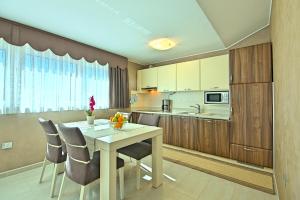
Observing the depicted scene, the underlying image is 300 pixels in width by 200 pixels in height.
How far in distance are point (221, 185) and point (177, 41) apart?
2.70m

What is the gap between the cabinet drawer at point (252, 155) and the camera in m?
2.51

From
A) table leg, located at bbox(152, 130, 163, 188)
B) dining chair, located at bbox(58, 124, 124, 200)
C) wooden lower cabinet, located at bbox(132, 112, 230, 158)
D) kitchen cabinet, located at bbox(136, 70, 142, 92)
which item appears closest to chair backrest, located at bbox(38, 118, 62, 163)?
dining chair, located at bbox(58, 124, 124, 200)

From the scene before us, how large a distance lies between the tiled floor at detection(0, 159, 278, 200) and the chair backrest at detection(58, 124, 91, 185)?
586 millimetres

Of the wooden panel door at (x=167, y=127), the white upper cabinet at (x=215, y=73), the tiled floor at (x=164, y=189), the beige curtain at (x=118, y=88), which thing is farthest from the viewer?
the beige curtain at (x=118, y=88)

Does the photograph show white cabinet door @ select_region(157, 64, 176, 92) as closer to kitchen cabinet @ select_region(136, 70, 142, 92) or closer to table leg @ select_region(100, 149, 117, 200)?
kitchen cabinet @ select_region(136, 70, 142, 92)

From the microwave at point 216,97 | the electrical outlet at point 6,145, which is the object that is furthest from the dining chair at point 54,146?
the microwave at point 216,97

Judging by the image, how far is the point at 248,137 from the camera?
268 centimetres

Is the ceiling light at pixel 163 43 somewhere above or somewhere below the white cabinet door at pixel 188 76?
above

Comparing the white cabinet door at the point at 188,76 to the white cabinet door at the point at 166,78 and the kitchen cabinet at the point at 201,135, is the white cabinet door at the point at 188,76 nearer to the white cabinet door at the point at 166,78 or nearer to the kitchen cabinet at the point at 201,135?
the white cabinet door at the point at 166,78

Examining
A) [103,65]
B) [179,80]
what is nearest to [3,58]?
[103,65]

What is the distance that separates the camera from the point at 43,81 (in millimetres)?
2758

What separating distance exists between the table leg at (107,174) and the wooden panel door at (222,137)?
2.31 metres

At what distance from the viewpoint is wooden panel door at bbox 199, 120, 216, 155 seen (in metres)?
3.14

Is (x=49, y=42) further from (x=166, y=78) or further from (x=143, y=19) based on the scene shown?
(x=166, y=78)
